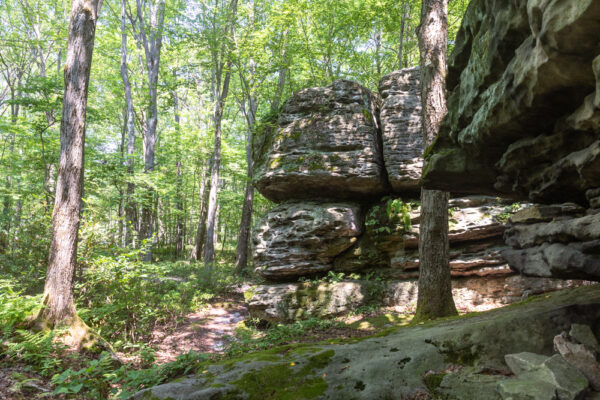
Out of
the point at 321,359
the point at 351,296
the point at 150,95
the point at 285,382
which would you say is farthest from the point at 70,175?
the point at 150,95

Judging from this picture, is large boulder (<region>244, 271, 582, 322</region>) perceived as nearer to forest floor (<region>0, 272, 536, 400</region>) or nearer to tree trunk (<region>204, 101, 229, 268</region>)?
forest floor (<region>0, 272, 536, 400</region>)

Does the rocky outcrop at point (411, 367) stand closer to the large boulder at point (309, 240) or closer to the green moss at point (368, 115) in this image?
the large boulder at point (309, 240)

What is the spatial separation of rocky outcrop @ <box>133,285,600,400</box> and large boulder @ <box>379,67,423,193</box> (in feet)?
21.9

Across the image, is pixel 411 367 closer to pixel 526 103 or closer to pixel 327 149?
pixel 526 103

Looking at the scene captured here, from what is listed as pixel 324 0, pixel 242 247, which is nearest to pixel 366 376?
pixel 242 247

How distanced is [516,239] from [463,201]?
6.40 metres

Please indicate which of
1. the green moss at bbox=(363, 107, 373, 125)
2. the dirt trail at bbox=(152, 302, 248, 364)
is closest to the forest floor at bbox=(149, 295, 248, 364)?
the dirt trail at bbox=(152, 302, 248, 364)

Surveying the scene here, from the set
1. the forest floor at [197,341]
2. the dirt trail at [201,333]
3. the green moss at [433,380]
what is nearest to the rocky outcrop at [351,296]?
the forest floor at [197,341]

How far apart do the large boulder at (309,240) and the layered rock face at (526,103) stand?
21.6ft

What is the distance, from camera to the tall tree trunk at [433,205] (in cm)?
646

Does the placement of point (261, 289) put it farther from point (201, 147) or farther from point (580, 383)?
point (201, 147)

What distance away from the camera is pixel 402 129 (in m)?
10.6

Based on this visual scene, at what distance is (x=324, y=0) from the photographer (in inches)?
584

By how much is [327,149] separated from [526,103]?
8.72 m
